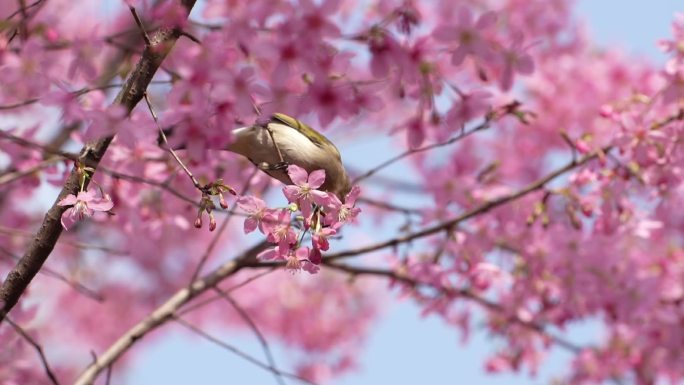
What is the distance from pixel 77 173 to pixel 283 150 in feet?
2.45

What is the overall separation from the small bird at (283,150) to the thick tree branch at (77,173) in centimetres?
51

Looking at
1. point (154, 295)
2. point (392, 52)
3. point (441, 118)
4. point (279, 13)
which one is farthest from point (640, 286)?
point (154, 295)

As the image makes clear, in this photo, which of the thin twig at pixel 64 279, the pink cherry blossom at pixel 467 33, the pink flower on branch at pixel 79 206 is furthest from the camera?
the thin twig at pixel 64 279

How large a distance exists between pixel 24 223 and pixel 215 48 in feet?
15.0

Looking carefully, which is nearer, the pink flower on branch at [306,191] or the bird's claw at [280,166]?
the pink flower on branch at [306,191]

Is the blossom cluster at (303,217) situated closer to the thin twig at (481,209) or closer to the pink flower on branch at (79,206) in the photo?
the pink flower on branch at (79,206)

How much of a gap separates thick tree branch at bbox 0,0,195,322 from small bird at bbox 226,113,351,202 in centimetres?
51

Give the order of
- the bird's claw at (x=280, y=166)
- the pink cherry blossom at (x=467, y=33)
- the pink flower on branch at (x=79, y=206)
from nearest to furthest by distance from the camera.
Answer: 1. the pink flower on branch at (x=79, y=206)
2. the pink cherry blossom at (x=467, y=33)
3. the bird's claw at (x=280, y=166)

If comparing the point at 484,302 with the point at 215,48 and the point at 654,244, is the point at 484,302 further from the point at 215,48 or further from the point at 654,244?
the point at 215,48

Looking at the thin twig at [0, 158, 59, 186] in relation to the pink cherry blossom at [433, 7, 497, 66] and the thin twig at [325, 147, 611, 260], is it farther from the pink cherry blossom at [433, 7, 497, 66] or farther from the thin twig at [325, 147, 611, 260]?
the pink cherry blossom at [433, 7, 497, 66]

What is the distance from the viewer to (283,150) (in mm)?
2951

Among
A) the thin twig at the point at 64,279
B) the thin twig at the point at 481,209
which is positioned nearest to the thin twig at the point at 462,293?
the thin twig at the point at 481,209

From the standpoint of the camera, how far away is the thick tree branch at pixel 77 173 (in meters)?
2.35

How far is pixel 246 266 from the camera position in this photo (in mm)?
4062
